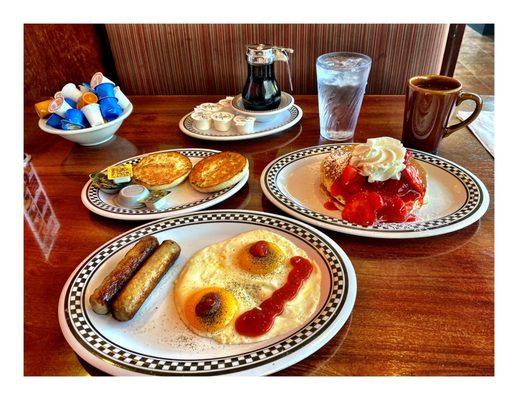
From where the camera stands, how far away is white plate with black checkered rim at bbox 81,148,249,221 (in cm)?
113

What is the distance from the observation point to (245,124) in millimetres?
1571

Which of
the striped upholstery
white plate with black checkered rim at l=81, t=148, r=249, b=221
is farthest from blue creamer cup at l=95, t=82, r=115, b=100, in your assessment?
the striped upholstery

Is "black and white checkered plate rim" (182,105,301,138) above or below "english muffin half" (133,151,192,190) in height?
below

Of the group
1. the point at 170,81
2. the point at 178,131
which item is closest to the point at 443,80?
the point at 178,131

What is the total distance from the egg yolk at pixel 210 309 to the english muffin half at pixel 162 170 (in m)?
0.48

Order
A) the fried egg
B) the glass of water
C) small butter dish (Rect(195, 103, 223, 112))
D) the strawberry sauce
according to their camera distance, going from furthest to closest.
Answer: small butter dish (Rect(195, 103, 223, 112)) → the glass of water → the strawberry sauce → the fried egg

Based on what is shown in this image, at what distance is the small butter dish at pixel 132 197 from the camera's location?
118 cm

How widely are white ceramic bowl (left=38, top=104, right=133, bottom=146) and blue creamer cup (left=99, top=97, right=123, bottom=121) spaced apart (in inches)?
1.0

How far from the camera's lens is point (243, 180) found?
126 centimetres

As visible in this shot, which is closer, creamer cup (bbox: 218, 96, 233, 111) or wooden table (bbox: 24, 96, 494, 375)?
wooden table (bbox: 24, 96, 494, 375)

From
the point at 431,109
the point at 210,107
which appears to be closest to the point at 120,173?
the point at 210,107

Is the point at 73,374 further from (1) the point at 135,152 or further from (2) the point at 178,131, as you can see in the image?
(2) the point at 178,131

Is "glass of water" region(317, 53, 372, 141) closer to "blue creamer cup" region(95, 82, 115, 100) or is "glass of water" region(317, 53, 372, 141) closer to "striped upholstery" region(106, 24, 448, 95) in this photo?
"striped upholstery" region(106, 24, 448, 95)

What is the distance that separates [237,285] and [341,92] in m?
0.92
